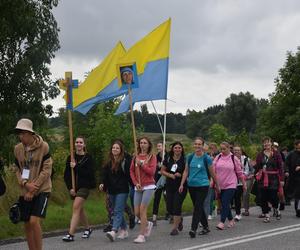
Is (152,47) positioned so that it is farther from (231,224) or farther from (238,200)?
(231,224)

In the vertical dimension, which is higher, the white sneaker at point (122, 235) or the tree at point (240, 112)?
the tree at point (240, 112)

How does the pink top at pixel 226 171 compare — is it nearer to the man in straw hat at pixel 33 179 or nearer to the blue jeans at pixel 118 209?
the blue jeans at pixel 118 209

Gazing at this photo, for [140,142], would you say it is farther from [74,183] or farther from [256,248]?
[256,248]

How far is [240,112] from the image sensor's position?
87.9m

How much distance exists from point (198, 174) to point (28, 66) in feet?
15.3

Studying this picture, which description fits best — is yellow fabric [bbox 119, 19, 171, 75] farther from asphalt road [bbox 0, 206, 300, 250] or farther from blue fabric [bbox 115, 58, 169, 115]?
asphalt road [bbox 0, 206, 300, 250]

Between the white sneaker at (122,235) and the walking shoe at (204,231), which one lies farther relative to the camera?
the walking shoe at (204,231)

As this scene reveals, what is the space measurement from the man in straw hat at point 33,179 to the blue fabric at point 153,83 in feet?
18.8

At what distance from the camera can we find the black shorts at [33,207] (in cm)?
729

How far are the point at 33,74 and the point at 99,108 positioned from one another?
13010 mm

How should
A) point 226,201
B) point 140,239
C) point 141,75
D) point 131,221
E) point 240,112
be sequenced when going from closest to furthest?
point 140,239 → point 131,221 → point 226,201 → point 141,75 → point 240,112

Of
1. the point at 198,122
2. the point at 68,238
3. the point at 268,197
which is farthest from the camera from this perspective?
the point at 198,122

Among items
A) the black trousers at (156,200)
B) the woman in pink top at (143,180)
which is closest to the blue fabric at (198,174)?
the woman in pink top at (143,180)

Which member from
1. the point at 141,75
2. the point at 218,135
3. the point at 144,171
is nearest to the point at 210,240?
the point at 144,171
